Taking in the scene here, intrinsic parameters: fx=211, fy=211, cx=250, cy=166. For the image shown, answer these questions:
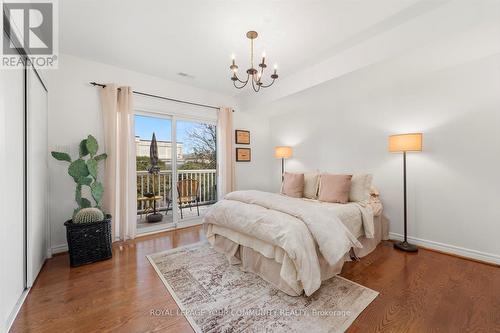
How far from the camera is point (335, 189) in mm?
3061

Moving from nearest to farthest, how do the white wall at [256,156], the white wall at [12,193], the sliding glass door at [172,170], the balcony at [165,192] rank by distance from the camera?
the white wall at [12,193] < the sliding glass door at [172,170] < the balcony at [165,192] < the white wall at [256,156]

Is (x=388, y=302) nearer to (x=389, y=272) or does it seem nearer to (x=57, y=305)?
(x=389, y=272)

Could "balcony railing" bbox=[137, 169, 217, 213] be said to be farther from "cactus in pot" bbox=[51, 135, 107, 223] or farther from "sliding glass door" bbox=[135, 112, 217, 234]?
"cactus in pot" bbox=[51, 135, 107, 223]

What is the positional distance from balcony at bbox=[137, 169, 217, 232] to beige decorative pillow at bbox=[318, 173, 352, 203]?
2405 mm

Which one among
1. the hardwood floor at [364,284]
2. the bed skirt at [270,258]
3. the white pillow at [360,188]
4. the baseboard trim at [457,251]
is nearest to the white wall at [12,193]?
the hardwood floor at [364,284]

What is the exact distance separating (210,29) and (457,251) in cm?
403

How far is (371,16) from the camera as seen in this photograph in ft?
7.03

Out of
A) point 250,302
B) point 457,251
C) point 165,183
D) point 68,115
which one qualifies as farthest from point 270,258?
point 68,115

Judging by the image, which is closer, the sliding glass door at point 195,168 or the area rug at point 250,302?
the area rug at point 250,302

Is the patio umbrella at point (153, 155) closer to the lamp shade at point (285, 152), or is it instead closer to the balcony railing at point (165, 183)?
the balcony railing at point (165, 183)

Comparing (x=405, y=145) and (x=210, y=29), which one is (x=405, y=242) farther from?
(x=210, y=29)

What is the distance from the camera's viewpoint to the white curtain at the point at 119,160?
3082mm

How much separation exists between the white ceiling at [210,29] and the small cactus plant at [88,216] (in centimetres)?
209

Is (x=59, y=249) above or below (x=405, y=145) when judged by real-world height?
below
